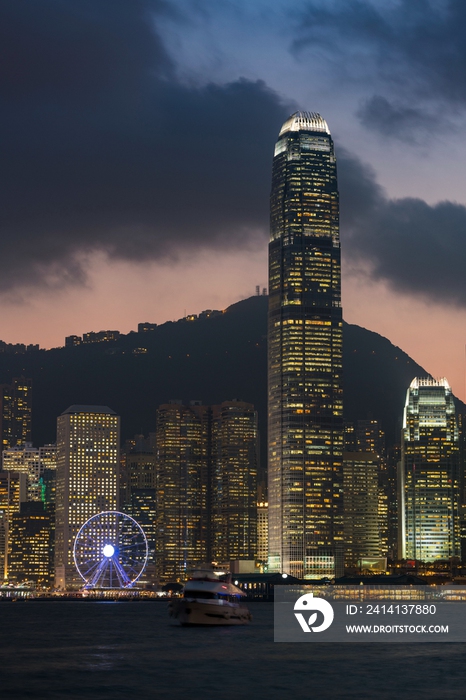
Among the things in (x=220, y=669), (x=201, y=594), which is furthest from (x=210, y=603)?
(x=220, y=669)

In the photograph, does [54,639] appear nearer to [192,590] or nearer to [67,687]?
[192,590]

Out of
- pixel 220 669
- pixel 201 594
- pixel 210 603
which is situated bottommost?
pixel 220 669

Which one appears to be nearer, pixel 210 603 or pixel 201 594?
pixel 210 603

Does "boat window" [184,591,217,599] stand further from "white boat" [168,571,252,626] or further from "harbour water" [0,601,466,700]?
"harbour water" [0,601,466,700]

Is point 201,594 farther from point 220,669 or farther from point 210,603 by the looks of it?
point 220,669

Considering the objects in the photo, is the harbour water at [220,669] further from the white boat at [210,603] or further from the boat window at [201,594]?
the boat window at [201,594]
